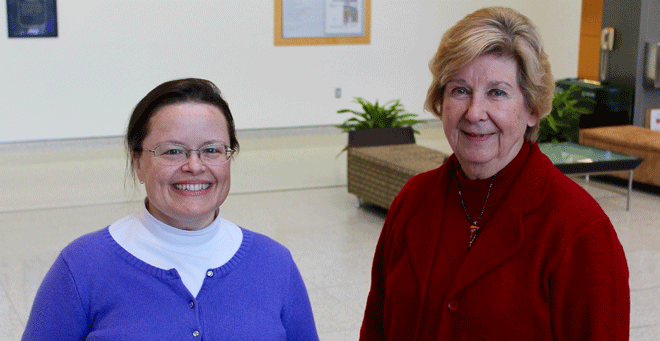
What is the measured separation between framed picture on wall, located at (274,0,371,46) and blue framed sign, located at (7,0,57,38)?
2.92m

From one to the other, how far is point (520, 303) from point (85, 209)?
590 centimetres

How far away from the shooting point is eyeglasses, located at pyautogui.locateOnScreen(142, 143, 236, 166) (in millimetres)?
1850

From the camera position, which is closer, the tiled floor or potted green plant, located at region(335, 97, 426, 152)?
the tiled floor

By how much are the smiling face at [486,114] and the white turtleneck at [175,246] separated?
2.12 ft

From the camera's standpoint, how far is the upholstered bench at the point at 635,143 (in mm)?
7781

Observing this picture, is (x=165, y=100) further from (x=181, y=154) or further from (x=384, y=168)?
(x=384, y=168)

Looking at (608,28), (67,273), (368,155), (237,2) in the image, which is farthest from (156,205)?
(237,2)

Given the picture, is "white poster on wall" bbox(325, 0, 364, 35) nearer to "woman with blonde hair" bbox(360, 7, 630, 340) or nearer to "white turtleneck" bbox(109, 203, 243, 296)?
"woman with blonde hair" bbox(360, 7, 630, 340)

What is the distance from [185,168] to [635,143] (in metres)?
6.95

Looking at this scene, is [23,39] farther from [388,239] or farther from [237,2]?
[388,239]

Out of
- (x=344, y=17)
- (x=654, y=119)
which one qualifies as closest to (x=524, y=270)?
(x=654, y=119)

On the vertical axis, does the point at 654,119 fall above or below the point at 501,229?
below

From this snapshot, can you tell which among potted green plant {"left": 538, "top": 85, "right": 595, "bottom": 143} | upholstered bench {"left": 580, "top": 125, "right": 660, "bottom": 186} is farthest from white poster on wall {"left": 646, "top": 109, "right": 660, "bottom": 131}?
potted green plant {"left": 538, "top": 85, "right": 595, "bottom": 143}

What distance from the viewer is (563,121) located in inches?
342
